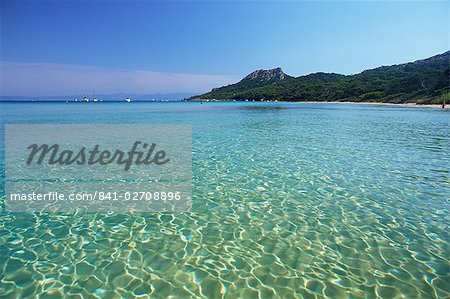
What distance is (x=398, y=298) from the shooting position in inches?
175

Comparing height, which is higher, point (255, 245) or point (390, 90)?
point (390, 90)

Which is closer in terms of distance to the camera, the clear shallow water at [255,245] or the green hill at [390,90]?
the clear shallow water at [255,245]

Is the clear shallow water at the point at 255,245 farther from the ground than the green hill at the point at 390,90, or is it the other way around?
the green hill at the point at 390,90

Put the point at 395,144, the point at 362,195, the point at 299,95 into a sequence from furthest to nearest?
the point at 299,95
the point at 395,144
the point at 362,195

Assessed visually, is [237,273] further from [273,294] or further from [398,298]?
[398,298]

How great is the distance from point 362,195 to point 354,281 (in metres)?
4.56

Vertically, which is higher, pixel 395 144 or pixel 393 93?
pixel 393 93

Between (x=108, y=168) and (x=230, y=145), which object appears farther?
(x=230, y=145)

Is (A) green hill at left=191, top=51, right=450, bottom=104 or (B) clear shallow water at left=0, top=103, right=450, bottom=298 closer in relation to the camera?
(B) clear shallow water at left=0, top=103, right=450, bottom=298

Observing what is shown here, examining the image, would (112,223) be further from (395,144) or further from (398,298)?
(395,144)

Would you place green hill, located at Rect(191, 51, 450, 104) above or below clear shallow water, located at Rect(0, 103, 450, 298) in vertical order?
above

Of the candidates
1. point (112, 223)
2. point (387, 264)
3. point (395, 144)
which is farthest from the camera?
point (395, 144)

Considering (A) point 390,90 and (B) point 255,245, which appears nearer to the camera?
(B) point 255,245

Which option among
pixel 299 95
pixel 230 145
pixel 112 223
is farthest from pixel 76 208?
pixel 299 95
